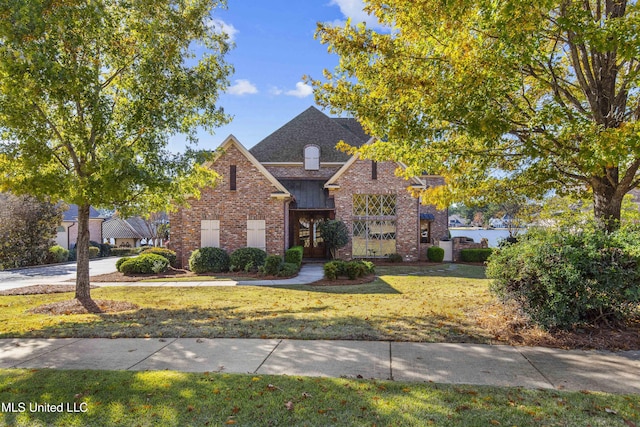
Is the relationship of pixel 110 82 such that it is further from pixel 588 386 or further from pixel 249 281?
pixel 588 386

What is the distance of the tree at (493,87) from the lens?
20.1 ft

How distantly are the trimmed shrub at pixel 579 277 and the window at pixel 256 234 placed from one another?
1385 cm

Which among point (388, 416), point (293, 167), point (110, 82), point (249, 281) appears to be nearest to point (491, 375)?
point (388, 416)

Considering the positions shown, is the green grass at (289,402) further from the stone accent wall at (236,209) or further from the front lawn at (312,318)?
the stone accent wall at (236,209)

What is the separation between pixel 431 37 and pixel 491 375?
19.3ft

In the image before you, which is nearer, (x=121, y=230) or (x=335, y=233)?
(x=335, y=233)

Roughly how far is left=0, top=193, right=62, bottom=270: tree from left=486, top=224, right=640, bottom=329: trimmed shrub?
26.1 metres

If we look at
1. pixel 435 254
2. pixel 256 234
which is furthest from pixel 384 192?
pixel 256 234

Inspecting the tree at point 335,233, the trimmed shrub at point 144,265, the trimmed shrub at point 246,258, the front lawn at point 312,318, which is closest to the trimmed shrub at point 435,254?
the tree at point 335,233

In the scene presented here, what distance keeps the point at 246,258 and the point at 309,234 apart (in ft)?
23.7

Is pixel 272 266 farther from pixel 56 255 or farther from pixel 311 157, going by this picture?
pixel 56 255

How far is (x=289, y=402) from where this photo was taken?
164 inches

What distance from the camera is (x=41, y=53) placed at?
25.2ft

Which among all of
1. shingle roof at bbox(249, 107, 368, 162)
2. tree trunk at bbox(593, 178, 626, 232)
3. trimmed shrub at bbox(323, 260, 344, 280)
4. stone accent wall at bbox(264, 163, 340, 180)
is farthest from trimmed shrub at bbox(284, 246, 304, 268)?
tree trunk at bbox(593, 178, 626, 232)
